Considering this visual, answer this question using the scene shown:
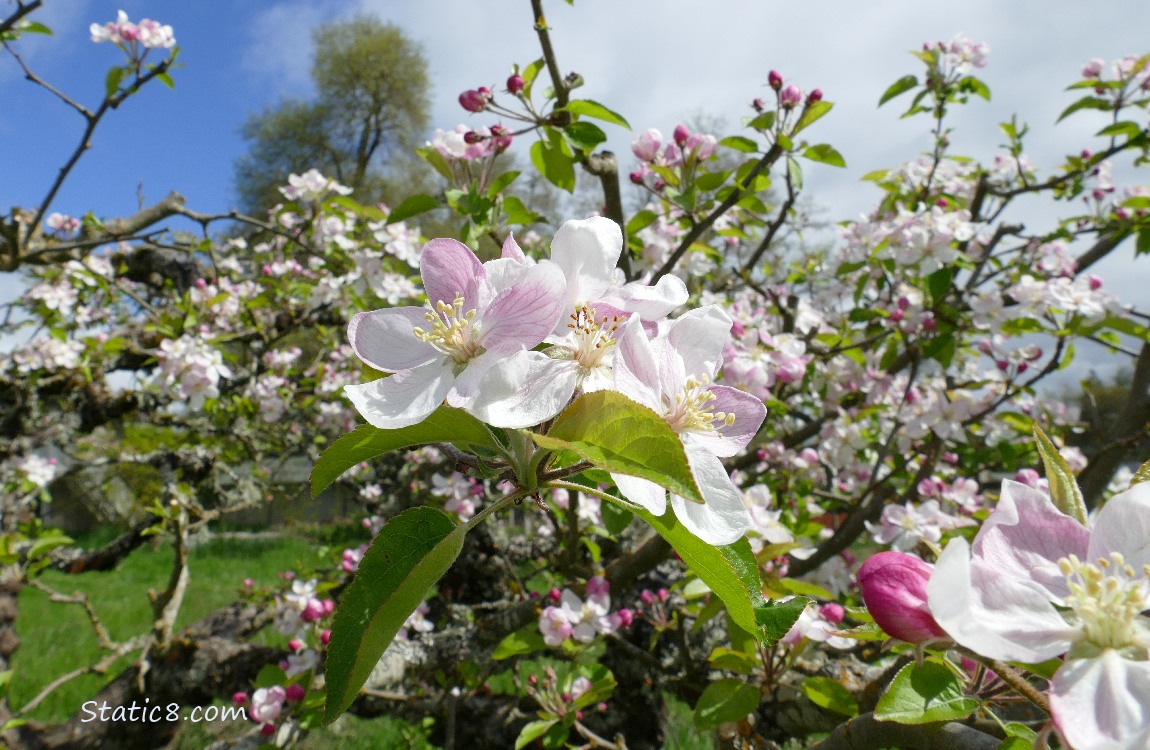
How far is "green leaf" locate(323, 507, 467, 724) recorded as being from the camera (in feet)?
1.69

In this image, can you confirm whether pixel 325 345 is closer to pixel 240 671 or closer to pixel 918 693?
pixel 240 671

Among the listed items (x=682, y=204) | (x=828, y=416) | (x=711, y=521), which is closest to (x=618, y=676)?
(x=828, y=416)

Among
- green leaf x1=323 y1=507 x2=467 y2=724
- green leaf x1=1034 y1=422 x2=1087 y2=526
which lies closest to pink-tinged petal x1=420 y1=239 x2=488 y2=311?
green leaf x1=323 y1=507 x2=467 y2=724

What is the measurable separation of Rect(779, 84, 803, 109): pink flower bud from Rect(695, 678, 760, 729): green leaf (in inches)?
55.2

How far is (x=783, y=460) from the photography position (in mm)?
2523

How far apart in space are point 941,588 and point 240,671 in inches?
109

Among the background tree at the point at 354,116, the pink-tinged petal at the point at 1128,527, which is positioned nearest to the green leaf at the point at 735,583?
the pink-tinged petal at the point at 1128,527

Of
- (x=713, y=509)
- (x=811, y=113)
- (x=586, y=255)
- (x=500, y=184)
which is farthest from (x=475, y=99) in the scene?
(x=713, y=509)

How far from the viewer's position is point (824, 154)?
5.45ft

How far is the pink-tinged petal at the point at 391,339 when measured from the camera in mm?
620

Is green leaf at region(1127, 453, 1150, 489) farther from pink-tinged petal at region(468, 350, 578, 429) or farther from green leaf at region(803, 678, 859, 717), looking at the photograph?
green leaf at region(803, 678, 859, 717)

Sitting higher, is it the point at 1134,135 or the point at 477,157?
the point at 1134,135

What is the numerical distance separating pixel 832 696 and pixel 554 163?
1253 mm

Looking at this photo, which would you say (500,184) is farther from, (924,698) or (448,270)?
(924,698)
